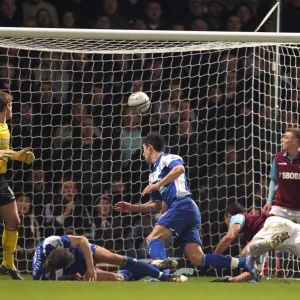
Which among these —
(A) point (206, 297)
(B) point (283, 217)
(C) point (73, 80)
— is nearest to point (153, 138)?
(B) point (283, 217)

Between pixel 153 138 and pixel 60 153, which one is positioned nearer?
pixel 153 138

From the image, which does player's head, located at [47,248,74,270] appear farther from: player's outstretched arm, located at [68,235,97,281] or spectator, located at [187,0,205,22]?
spectator, located at [187,0,205,22]

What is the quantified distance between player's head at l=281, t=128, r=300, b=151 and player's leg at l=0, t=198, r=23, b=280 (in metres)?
2.65

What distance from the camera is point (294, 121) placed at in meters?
12.9

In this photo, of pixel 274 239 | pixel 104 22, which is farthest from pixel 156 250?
pixel 104 22

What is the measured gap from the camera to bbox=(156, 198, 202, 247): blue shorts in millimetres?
10758

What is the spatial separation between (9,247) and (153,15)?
14.6ft

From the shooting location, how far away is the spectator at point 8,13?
13.5 m

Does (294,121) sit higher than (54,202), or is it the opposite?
(294,121)

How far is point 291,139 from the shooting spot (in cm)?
1045

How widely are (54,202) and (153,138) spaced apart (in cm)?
217

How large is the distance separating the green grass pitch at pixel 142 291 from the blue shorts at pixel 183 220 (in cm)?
161

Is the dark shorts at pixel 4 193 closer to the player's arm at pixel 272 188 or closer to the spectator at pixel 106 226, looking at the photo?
the spectator at pixel 106 226

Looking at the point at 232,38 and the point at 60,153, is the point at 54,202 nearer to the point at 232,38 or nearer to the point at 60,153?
the point at 60,153
